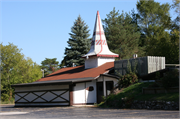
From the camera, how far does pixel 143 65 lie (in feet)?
73.6

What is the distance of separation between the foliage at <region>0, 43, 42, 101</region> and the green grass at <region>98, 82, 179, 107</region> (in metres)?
29.4

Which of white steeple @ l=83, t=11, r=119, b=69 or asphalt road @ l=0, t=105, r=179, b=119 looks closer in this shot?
asphalt road @ l=0, t=105, r=179, b=119

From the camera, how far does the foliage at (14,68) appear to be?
156 ft

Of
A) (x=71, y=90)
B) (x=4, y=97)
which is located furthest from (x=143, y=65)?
(x=4, y=97)

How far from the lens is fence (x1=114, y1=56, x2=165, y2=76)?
22.2 meters

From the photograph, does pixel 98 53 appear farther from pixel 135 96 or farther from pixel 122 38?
pixel 122 38

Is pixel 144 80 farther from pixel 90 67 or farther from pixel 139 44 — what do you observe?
pixel 139 44

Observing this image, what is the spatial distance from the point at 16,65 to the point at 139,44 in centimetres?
2439

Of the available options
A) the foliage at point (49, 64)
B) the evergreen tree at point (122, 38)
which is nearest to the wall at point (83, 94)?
the evergreen tree at point (122, 38)

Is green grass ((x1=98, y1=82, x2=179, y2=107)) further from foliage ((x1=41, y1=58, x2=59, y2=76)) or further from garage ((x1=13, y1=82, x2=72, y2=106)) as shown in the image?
foliage ((x1=41, y1=58, x2=59, y2=76))

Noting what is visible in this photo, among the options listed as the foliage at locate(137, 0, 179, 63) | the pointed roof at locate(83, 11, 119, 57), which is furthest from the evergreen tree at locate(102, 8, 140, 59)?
the pointed roof at locate(83, 11, 119, 57)

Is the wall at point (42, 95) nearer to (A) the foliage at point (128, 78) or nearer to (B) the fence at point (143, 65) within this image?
(A) the foliage at point (128, 78)

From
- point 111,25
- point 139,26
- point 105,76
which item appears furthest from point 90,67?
point 139,26

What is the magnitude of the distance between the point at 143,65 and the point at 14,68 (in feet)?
106
